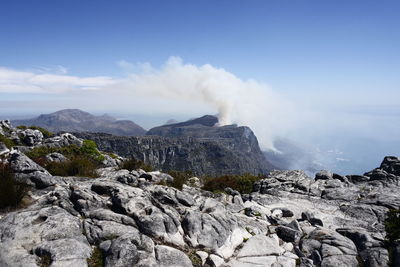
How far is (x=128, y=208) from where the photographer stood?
1411cm

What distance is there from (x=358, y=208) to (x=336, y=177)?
510 inches

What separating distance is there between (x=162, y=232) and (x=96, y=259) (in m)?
3.16

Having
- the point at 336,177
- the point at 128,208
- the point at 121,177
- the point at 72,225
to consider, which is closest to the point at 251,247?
the point at 128,208

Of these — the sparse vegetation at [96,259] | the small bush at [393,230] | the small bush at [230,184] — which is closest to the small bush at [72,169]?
the small bush at [230,184]

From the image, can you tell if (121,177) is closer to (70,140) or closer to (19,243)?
(19,243)

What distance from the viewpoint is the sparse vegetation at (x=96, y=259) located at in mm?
10359

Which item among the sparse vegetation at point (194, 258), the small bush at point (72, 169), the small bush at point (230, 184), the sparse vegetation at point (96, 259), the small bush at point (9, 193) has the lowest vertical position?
the small bush at point (230, 184)

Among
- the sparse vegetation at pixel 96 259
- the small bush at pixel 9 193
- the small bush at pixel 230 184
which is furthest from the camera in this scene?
the small bush at pixel 230 184

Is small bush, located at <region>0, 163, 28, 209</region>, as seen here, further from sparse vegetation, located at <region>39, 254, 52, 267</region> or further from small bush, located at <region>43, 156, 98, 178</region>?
small bush, located at <region>43, 156, 98, 178</region>

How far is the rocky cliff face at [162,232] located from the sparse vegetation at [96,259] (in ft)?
0.24

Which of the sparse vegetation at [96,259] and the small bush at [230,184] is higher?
the sparse vegetation at [96,259]

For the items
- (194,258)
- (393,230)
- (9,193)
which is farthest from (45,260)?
(393,230)

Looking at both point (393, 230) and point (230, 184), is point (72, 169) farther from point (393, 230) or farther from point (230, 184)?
point (393, 230)

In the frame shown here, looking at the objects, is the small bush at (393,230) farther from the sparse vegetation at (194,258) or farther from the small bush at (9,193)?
the small bush at (9,193)
